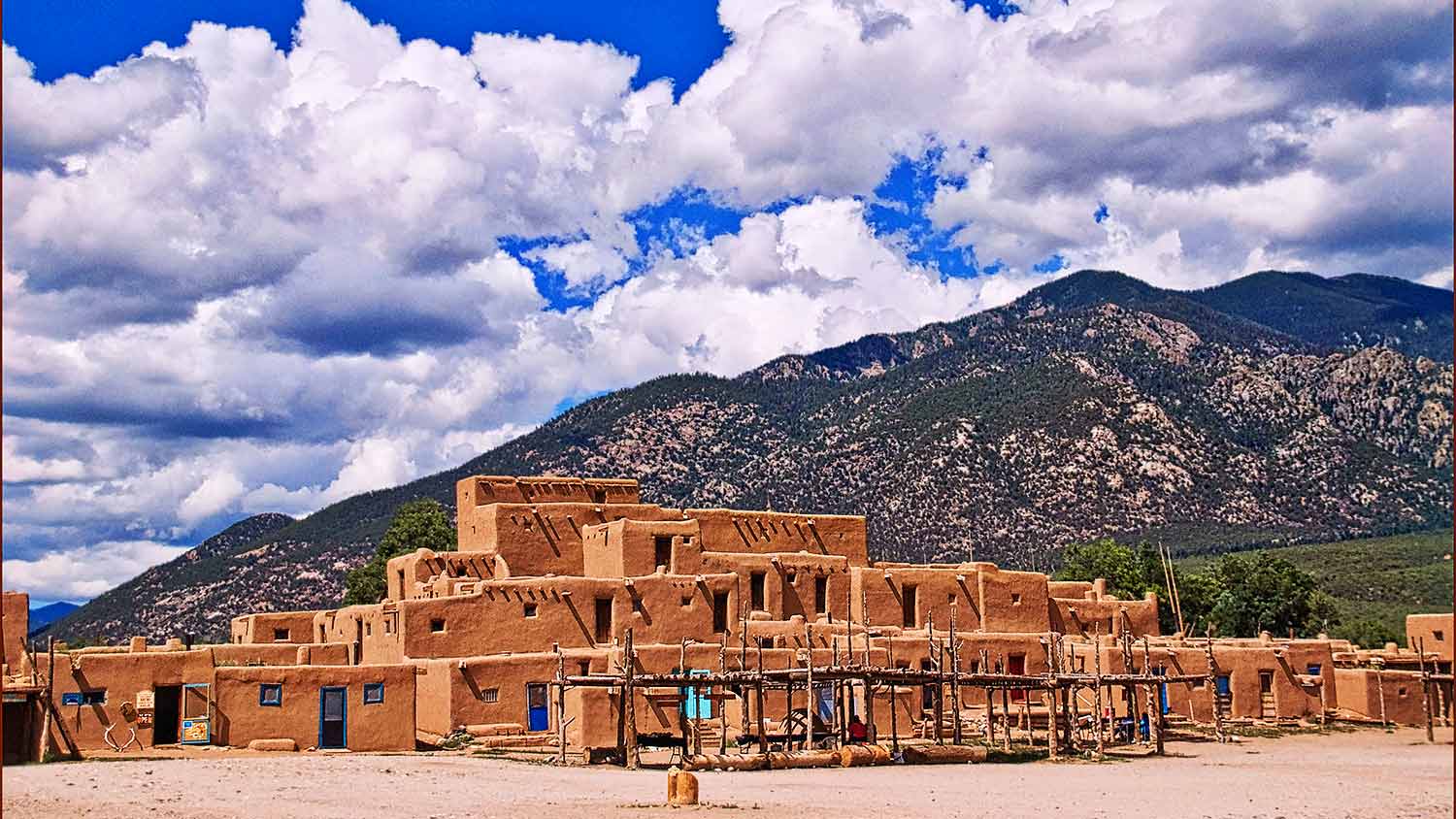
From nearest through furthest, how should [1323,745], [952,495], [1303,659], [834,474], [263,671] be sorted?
[263,671] < [1323,745] < [1303,659] < [952,495] < [834,474]

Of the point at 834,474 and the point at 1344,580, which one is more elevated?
the point at 834,474

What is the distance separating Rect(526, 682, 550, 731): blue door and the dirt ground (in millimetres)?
5360

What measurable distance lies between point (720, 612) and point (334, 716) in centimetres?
1483

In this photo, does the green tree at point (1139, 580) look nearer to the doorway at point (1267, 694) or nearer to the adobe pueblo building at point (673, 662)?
the adobe pueblo building at point (673, 662)

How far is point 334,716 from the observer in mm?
44531

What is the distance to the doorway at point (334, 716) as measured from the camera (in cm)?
4441

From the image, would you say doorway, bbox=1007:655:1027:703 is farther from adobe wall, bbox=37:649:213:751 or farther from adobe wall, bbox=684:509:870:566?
adobe wall, bbox=37:649:213:751

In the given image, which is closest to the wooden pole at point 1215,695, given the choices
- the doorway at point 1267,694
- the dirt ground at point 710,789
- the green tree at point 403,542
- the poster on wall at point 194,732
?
the doorway at point 1267,694

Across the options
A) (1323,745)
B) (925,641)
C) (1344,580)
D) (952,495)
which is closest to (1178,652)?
(1323,745)

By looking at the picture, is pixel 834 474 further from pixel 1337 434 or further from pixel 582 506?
pixel 582 506

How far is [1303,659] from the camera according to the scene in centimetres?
6178

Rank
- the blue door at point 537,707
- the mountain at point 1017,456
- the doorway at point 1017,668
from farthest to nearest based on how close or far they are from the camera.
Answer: the mountain at point 1017,456
the doorway at point 1017,668
the blue door at point 537,707

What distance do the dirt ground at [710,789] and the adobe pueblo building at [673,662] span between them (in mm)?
2745

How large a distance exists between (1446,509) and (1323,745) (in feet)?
265
